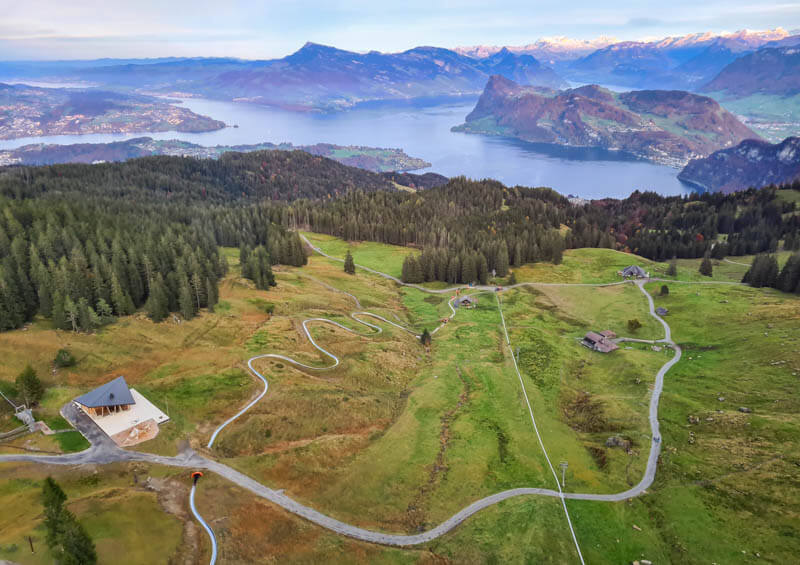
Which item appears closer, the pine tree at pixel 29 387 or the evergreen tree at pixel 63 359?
the pine tree at pixel 29 387

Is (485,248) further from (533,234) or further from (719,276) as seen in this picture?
(719,276)

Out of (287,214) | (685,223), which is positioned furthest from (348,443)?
(685,223)

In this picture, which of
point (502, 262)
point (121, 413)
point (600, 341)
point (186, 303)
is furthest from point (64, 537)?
point (502, 262)

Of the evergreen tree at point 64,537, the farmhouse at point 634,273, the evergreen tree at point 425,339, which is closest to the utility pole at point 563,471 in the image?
the evergreen tree at point 425,339

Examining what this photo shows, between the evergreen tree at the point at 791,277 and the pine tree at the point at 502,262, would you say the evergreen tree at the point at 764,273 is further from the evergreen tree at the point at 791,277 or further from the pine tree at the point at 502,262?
the pine tree at the point at 502,262

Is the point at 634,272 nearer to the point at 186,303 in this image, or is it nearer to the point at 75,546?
the point at 186,303

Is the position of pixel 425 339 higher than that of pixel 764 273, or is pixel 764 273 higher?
pixel 764 273
